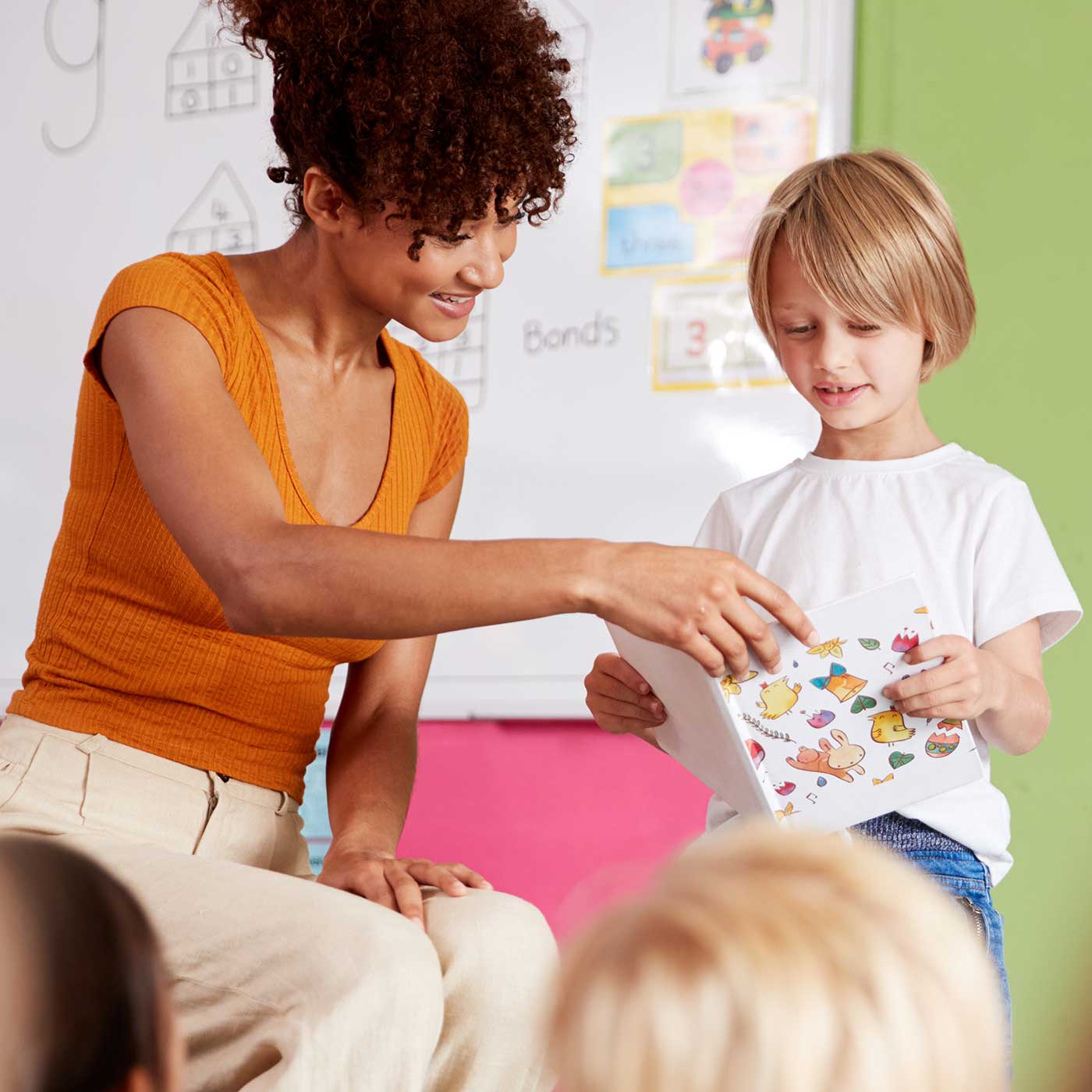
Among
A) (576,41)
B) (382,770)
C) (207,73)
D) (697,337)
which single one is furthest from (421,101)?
(207,73)

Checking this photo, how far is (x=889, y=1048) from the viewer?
55cm

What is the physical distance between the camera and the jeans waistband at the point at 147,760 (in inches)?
47.9

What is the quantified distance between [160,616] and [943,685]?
2.37ft

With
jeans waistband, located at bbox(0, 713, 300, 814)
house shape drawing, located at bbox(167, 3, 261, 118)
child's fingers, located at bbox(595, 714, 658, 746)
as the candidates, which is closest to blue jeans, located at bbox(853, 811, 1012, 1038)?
child's fingers, located at bbox(595, 714, 658, 746)

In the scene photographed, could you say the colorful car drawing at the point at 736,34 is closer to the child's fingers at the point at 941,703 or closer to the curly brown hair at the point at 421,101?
the curly brown hair at the point at 421,101

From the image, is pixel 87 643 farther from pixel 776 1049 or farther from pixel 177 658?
pixel 776 1049

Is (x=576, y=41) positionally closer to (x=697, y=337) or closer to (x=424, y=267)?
(x=697, y=337)

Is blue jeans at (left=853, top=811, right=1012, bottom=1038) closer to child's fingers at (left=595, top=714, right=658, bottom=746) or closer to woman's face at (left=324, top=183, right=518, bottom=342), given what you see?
child's fingers at (left=595, top=714, right=658, bottom=746)

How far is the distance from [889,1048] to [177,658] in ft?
2.88

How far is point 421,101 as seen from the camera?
1213 mm

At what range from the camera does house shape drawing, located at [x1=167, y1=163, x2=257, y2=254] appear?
2.35m

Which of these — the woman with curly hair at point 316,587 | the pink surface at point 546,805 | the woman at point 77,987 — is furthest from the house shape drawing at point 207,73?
the woman at point 77,987

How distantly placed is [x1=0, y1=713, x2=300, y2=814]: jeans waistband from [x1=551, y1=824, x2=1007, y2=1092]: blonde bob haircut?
2.31 ft

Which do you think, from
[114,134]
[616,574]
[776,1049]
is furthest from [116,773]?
[114,134]
